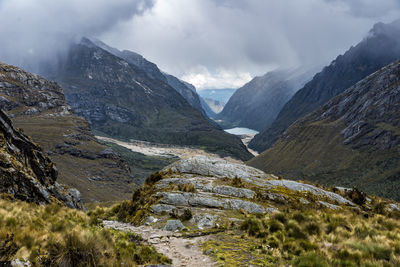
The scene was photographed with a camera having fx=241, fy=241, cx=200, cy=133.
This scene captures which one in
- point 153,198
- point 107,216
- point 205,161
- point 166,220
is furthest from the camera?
point 205,161

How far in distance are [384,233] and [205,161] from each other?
50.3ft

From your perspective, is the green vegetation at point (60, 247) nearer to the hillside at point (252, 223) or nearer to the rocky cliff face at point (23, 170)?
the hillside at point (252, 223)

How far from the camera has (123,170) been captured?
191 metres

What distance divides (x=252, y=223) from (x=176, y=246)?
4.14 metres

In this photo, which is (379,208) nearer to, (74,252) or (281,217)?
(281,217)

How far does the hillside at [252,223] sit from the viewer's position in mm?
9492

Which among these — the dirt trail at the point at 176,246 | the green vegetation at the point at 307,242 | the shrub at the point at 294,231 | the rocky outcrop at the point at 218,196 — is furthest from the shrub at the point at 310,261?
the rocky outcrop at the point at 218,196

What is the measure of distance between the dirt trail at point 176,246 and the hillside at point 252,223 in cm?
4

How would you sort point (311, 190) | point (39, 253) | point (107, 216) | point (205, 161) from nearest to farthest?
point (39, 253)
point (107, 216)
point (311, 190)
point (205, 161)

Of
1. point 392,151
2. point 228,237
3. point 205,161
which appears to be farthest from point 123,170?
point 392,151

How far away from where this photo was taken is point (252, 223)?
40.8 feet

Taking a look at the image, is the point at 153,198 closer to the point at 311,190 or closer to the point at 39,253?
the point at 39,253

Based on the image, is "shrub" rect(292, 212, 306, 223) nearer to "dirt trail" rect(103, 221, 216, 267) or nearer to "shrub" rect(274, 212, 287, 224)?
"shrub" rect(274, 212, 287, 224)

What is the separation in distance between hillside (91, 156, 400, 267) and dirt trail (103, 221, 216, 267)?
0.12 ft
